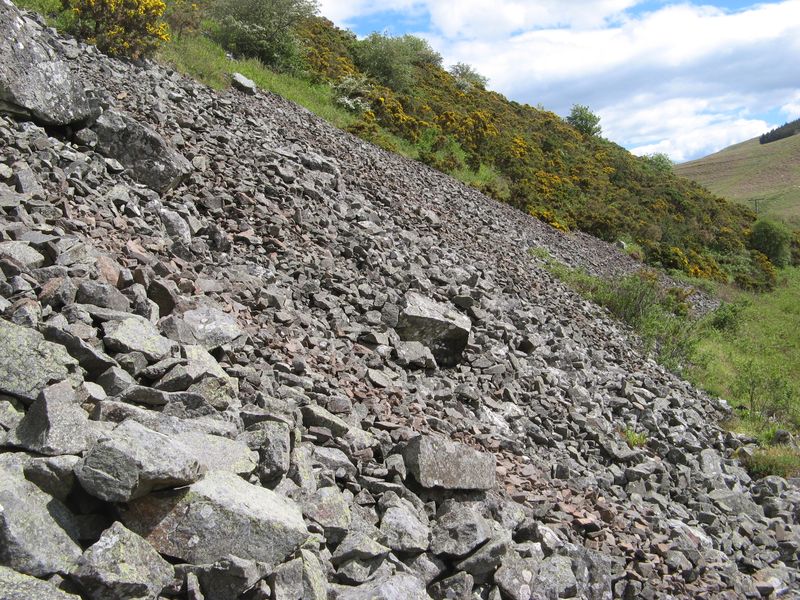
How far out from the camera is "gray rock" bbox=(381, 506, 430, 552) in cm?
428

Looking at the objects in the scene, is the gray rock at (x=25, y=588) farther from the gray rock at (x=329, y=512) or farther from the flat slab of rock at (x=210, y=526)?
the gray rock at (x=329, y=512)

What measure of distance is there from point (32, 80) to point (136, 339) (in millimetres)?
5526

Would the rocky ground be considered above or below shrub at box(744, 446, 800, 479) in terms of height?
above

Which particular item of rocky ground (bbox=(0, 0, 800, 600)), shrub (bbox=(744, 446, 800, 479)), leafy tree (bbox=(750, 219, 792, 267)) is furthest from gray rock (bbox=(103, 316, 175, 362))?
leafy tree (bbox=(750, 219, 792, 267))

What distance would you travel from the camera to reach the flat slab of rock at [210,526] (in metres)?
3.03

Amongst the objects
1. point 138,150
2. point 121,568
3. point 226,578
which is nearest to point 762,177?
point 138,150

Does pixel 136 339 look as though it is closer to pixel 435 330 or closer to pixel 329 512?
pixel 329 512

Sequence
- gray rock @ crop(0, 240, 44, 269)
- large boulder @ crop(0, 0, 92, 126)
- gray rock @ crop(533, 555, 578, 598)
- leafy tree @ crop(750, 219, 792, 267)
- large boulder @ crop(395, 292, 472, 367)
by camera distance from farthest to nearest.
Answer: leafy tree @ crop(750, 219, 792, 267) → large boulder @ crop(395, 292, 472, 367) → large boulder @ crop(0, 0, 92, 126) → gray rock @ crop(0, 240, 44, 269) → gray rock @ crop(533, 555, 578, 598)

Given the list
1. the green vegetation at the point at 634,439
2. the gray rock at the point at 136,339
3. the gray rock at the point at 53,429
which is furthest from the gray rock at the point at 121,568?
the green vegetation at the point at 634,439

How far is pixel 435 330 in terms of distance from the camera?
842cm

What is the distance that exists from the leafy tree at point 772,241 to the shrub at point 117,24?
1482 inches

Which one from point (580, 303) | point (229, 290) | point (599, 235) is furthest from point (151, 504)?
point (599, 235)

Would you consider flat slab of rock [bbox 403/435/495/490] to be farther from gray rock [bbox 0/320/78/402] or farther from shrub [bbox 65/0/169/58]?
shrub [bbox 65/0/169/58]

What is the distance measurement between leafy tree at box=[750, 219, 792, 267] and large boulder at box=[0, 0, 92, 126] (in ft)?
131
